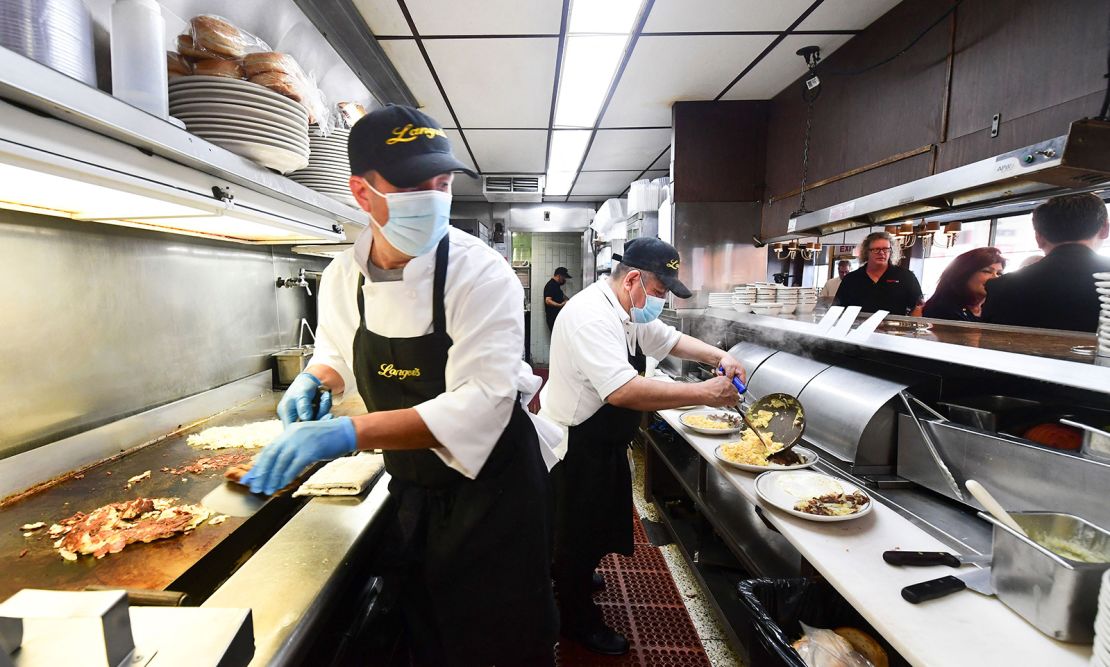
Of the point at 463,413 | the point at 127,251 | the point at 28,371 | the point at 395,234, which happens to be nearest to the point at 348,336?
the point at 395,234

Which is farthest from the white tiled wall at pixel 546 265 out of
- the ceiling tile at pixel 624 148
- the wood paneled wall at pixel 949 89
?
the wood paneled wall at pixel 949 89

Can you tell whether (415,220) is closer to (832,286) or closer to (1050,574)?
(1050,574)

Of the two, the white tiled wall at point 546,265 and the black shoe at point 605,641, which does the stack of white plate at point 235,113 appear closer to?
the black shoe at point 605,641

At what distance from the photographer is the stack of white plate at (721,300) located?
12.8ft

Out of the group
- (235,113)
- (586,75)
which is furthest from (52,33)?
(586,75)

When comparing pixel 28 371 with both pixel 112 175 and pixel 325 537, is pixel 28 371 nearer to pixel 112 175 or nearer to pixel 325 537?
pixel 112 175

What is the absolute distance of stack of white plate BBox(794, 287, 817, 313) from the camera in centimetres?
345

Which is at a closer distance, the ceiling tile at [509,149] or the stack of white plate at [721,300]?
the stack of white plate at [721,300]

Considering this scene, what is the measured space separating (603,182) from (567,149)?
164 cm

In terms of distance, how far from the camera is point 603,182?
6.94 m

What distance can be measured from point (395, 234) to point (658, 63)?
9.82 ft

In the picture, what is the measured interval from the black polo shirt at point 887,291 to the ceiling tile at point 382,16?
4.00m

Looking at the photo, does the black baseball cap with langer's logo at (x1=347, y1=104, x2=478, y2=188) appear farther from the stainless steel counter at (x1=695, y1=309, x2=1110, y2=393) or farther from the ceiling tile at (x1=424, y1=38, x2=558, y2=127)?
the ceiling tile at (x1=424, y1=38, x2=558, y2=127)

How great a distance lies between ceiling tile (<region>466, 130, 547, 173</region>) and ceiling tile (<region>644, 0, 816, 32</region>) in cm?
212
